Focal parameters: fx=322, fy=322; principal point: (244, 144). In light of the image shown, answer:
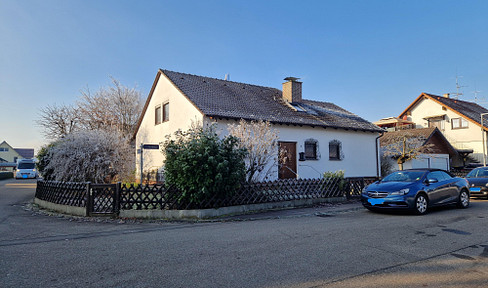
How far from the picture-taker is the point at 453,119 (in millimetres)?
35406

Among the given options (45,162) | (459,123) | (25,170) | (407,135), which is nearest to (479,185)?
(407,135)

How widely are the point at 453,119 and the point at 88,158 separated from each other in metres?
36.7

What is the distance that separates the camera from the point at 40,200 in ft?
44.6

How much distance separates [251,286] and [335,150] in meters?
17.3

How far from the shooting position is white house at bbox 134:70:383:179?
690 inches

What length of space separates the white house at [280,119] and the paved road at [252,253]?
8447 millimetres

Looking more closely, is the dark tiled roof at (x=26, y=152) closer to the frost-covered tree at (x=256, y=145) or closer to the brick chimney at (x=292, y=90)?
the brick chimney at (x=292, y=90)

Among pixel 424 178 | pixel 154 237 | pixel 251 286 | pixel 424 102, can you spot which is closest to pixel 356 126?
pixel 424 178

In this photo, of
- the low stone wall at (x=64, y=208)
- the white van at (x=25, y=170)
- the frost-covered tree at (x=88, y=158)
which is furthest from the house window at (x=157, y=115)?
the white van at (x=25, y=170)

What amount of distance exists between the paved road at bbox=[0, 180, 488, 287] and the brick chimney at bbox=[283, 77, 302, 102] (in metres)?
14.2

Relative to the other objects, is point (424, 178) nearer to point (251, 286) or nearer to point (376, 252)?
point (376, 252)

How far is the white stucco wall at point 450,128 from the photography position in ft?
108

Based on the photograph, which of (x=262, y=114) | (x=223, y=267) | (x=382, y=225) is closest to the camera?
(x=223, y=267)

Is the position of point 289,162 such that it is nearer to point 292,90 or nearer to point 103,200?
point 292,90
